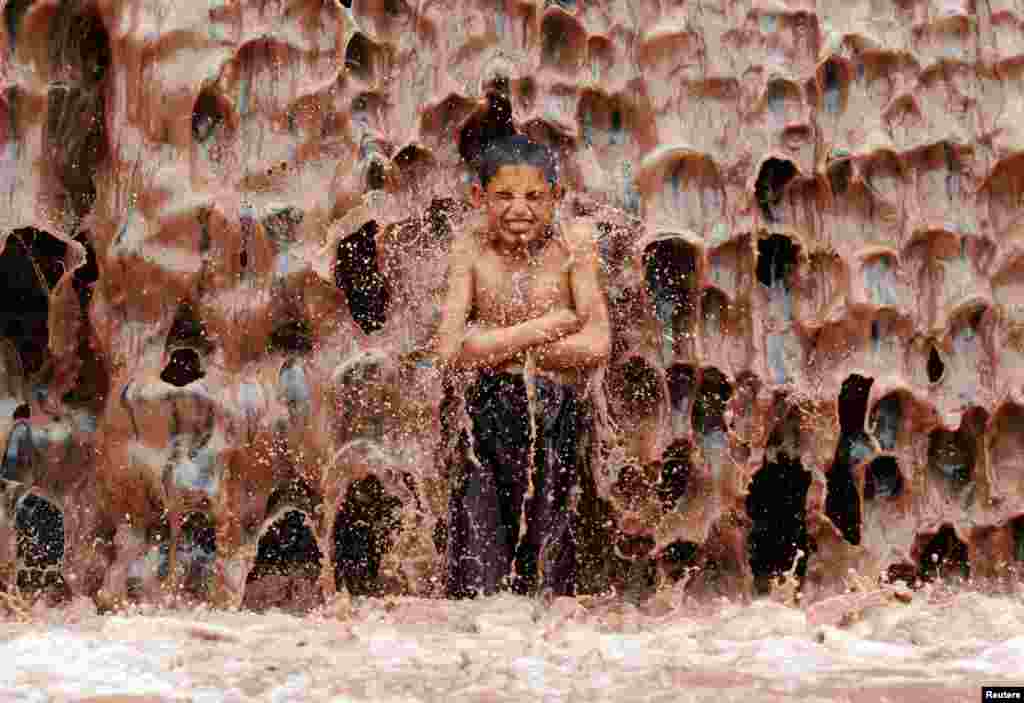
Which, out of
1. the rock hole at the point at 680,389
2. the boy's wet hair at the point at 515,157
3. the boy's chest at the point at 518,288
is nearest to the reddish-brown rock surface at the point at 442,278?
the rock hole at the point at 680,389

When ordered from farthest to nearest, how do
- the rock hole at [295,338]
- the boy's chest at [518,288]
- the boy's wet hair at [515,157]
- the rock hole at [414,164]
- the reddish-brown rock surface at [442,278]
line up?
1. the rock hole at [414,164]
2. the rock hole at [295,338]
3. the reddish-brown rock surface at [442,278]
4. the boy's chest at [518,288]
5. the boy's wet hair at [515,157]

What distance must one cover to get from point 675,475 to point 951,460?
82cm

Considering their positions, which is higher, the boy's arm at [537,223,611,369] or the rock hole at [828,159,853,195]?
the rock hole at [828,159,853,195]

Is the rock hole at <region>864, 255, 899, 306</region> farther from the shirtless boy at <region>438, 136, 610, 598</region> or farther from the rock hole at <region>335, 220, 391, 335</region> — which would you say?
the rock hole at <region>335, 220, 391, 335</region>

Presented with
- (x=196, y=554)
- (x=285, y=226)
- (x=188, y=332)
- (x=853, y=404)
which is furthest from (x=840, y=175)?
(x=196, y=554)

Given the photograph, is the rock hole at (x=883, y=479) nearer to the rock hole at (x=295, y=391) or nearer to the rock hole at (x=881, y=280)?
the rock hole at (x=881, y=280)

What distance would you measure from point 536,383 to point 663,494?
0.67m

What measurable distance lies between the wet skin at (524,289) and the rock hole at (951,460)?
1148 mm

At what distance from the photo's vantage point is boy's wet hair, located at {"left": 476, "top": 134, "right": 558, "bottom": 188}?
4.18 metres

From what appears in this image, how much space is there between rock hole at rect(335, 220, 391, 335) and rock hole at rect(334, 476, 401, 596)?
1.57 feet

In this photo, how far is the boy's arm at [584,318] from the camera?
4238 mm

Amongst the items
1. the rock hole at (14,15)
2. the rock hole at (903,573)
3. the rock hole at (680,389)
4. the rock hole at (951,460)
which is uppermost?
the rock hole at (14,15)

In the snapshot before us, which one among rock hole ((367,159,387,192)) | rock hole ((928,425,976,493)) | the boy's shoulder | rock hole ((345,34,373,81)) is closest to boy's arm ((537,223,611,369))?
the boy's shoulder

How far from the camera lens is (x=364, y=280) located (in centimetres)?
475
